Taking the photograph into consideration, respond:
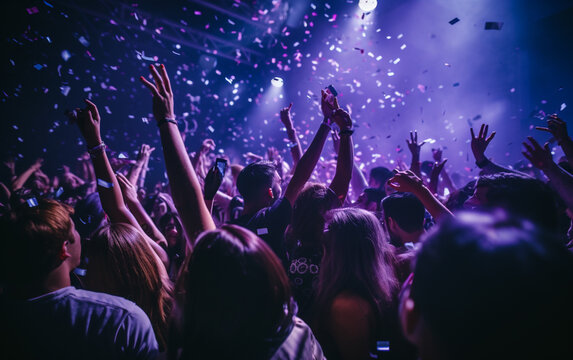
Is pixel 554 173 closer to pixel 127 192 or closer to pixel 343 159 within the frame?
pixel 343 159

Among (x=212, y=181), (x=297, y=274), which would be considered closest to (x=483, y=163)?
(x=297, y=274)

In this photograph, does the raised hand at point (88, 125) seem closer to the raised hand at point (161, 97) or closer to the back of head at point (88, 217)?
the raised hand at point (161, 97)

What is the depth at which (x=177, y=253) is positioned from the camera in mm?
3191

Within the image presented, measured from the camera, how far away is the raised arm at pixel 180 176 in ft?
4.72

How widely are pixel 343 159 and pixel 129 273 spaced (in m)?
1.71

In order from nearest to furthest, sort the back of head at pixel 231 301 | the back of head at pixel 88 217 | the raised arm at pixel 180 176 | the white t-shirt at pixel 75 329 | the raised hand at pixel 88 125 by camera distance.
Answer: the back of head at pixel 231 301, the white t-shirt at pixel 75 329, the raised arm at pixel 180 176, the raised hand at pixel 88 125, the back of head at pixel 88 217

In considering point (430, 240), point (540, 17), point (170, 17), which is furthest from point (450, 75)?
point (430, 240)

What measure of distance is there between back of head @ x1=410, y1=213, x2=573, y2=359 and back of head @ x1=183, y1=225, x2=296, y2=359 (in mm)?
517

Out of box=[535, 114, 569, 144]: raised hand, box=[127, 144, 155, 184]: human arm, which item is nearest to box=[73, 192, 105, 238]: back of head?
box=[127, 144, 155, 184]: human arm

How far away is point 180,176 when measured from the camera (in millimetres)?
1481

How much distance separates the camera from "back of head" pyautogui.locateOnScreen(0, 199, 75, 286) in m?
1.28

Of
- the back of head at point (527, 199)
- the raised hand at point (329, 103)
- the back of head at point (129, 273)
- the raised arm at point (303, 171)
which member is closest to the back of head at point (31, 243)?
the back of head at point (129, 273)

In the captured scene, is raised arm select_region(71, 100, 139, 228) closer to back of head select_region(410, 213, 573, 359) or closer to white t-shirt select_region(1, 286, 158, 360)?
white t-shirt select_region(1, 286, 158, 360)

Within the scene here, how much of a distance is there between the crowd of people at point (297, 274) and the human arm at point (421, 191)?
11 millimetres
